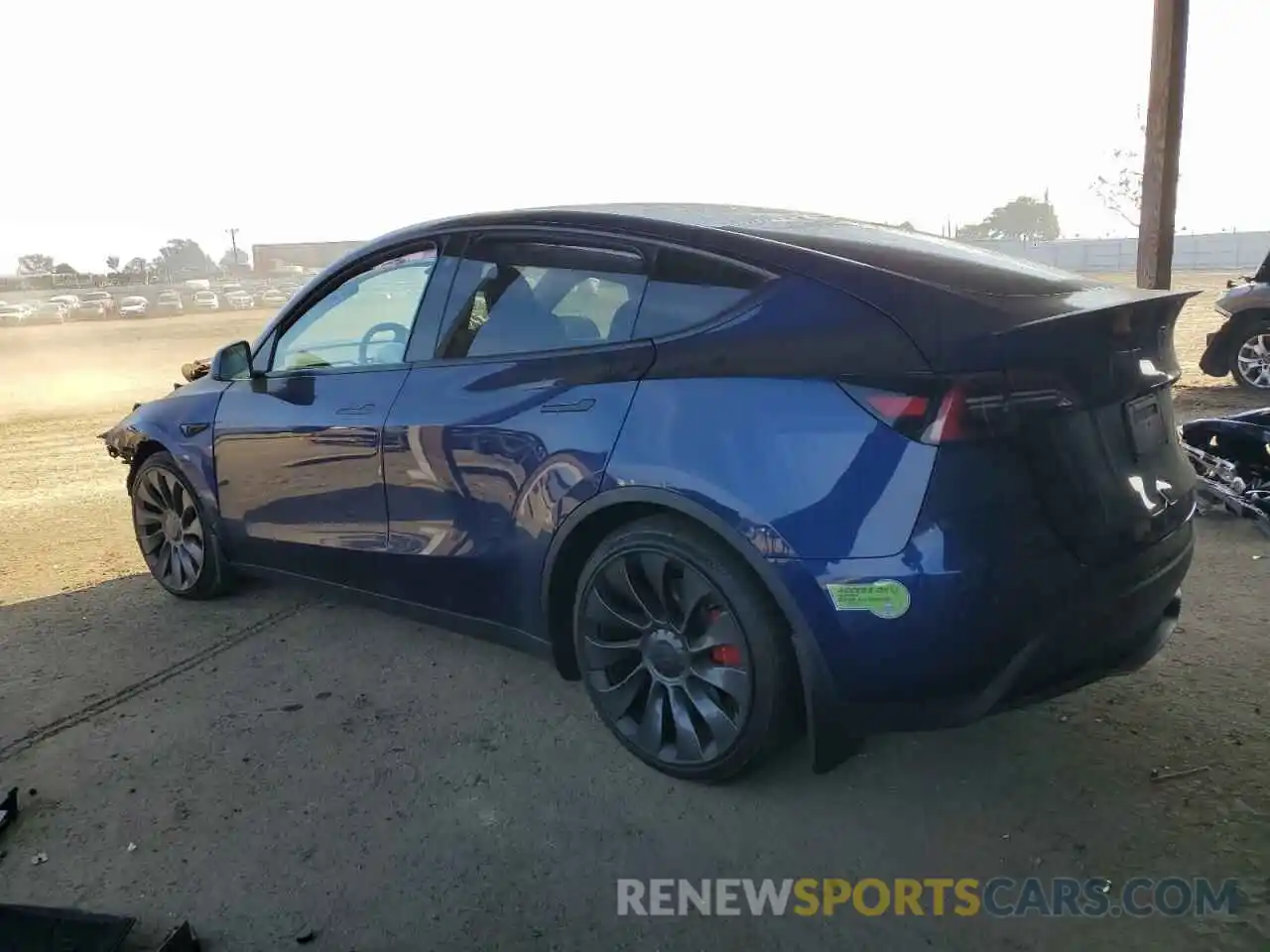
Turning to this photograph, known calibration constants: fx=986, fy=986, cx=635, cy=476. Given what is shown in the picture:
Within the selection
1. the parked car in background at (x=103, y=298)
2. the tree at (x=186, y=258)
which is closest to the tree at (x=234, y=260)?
the tree at (x=186, y=258)

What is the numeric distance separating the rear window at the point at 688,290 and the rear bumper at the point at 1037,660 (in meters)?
0.97

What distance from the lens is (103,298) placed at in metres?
49.1

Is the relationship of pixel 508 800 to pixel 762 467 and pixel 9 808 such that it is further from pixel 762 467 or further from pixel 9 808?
pixel 9 808

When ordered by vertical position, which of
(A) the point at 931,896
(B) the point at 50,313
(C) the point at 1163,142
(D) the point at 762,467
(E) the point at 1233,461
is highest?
(C) the point at 1163,142

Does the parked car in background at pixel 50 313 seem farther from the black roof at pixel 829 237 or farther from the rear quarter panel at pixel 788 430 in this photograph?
the rear quarter panel at pixel 788 430

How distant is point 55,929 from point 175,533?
2597 millimetres

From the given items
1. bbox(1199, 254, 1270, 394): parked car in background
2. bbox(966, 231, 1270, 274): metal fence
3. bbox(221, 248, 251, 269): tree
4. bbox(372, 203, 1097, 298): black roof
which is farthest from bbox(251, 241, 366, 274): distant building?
bbox(372, 203, 1097, 298): black roof

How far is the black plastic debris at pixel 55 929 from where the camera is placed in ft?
7.64

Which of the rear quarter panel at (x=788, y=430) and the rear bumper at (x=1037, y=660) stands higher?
the rear quarter panel at (x=788, y=430)

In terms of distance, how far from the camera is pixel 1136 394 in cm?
269

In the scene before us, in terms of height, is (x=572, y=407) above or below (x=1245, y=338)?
above

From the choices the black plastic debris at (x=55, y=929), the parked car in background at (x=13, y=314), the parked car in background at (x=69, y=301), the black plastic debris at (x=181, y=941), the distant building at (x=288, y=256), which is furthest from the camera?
the distant building at (x=288, y=256)

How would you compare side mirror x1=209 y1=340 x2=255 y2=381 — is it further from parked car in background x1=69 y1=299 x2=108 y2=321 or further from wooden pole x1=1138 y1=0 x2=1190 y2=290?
parked car in background x1=69 y1=299 x2=108 y2=321

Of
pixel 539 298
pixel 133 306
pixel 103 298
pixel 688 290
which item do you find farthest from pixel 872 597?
pixel 103 298
